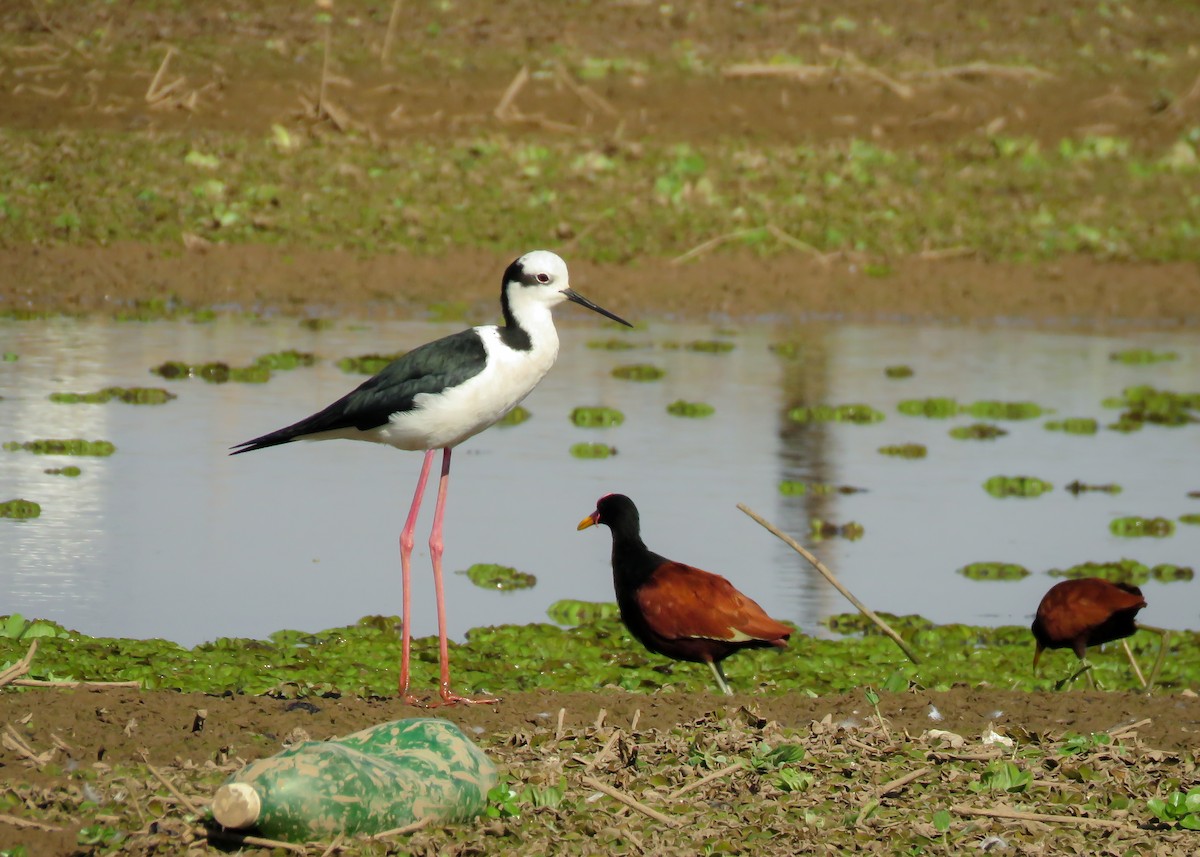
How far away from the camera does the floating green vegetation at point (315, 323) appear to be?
58.3ft

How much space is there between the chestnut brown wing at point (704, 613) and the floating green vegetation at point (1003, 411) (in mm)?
7479

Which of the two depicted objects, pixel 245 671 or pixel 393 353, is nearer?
pixel 245 671

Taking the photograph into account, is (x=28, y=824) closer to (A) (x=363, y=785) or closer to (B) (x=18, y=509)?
(A) (x=363, y=785)

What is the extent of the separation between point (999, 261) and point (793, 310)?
3.06m

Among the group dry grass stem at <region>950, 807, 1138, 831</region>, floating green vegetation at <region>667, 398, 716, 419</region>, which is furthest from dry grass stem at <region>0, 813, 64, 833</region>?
floating green vegetation at <region>667, 398, 716, 419</region>

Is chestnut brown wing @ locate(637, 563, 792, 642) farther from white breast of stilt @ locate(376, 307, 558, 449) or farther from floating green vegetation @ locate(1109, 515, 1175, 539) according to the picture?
floating green vegetation @ locate(1109, 515, 1175, 539)

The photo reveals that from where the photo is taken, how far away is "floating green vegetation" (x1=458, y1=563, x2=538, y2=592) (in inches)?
373

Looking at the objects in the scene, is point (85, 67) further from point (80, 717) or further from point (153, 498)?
point (80, 717)

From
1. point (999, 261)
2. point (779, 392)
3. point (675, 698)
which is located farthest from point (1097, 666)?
point (999, 261)

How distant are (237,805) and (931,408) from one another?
1035 cm

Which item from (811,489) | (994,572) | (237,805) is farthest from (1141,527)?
(237,805)

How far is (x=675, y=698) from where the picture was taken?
707 cm

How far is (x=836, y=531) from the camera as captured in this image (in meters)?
10.8

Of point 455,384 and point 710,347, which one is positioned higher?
point 455,384
